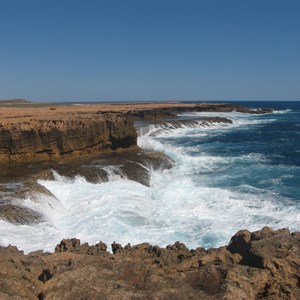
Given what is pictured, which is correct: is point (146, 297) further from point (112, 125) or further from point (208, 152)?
point (208, 152)

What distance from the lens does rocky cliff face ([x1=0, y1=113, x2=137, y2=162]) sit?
73.8 ft

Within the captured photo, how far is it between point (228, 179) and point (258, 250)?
53.4 ft

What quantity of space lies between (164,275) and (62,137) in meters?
18.7

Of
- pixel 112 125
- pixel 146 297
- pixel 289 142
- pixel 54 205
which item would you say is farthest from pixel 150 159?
pixel 289 142

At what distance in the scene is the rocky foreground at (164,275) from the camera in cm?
648

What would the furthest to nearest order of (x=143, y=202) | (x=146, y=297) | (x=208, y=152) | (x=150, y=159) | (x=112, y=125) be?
(x=208, y=152) → (x=112, y=125) → (x=150, y=159) → (x=143, y=202) → (x=146, y=297)

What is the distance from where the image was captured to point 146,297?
20.6 ft

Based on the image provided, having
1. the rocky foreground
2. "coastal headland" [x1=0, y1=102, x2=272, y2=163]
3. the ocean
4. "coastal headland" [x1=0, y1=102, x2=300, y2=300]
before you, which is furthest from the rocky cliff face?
the rocky foreground

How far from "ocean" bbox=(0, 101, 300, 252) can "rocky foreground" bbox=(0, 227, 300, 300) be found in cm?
537

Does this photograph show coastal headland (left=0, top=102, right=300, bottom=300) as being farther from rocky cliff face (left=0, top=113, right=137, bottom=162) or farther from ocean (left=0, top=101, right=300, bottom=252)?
rocky cliff face (left=0, top=113, right=137, bottom=162)

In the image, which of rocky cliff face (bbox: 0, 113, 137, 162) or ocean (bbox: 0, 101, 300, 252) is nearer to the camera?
ocean (bbox: 0, 101, 300, 252)

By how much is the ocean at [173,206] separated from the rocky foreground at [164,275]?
5.37m

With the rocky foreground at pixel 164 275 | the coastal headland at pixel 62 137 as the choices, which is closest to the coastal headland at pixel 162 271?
the rocky foreground at pixel 164 275

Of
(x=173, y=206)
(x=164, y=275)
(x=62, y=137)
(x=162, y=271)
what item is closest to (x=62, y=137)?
(x=62, y=137)
